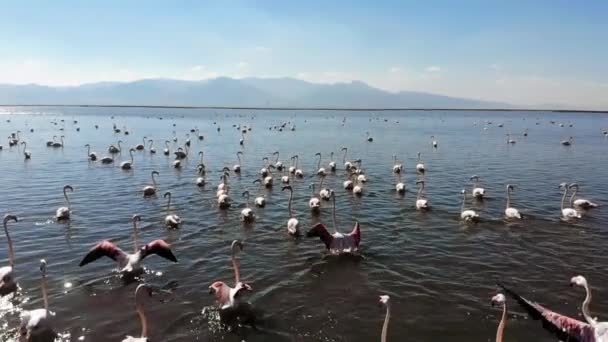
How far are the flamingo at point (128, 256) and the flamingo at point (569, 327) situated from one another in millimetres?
9969

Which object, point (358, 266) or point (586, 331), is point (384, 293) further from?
point (586, 331)

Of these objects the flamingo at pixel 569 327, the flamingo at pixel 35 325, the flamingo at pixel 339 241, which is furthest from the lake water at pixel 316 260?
the flamingo at pixel 569 327

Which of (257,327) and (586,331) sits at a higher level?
(586,331)

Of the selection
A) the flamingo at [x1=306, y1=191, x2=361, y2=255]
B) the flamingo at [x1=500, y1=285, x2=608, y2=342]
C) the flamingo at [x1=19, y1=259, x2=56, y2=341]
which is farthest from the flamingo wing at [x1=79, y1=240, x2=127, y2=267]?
the flamingo at [x1=500, y1=285, x2=608, y2=342]

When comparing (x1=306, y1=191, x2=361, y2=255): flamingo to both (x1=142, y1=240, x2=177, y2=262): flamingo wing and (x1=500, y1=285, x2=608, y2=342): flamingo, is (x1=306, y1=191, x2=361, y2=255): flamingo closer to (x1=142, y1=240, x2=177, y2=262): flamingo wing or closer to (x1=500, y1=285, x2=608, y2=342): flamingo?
(x1=142, y1=240, x2=177, y2=262): flamingo wing

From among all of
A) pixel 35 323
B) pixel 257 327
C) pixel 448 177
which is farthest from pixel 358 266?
pixel 448 177

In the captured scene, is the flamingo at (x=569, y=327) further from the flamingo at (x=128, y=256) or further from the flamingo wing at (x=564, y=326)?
the flamingo at (x=128, y=256)

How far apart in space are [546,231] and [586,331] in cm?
1083

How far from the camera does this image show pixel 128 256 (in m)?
15.3

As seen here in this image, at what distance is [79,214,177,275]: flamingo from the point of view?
48.4 feet

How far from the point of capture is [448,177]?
1364 inches

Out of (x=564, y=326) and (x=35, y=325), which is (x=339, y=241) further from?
(x=35, y=325)

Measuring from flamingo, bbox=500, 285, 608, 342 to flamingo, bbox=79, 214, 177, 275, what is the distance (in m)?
9.97

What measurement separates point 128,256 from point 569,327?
503 inches
